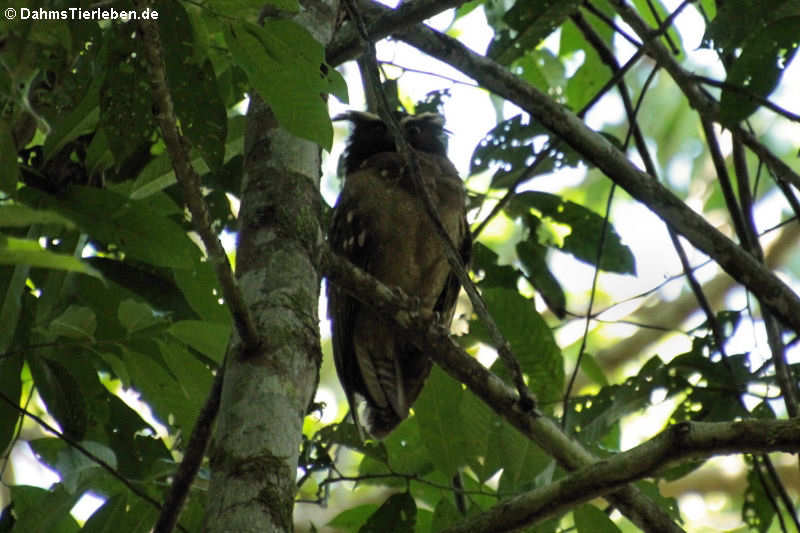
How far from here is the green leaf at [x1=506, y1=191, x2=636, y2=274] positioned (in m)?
3.59

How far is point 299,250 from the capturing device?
2209mm

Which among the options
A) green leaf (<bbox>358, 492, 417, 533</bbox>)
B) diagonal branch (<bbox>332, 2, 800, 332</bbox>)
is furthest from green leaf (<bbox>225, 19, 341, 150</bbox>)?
green leaf (<bbox>358, 492, 417, 533</bbox>)

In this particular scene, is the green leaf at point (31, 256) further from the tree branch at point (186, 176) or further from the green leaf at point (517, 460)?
the green leaf at point (517, 460)

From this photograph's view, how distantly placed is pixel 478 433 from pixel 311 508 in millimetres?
5173

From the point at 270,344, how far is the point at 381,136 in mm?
2826

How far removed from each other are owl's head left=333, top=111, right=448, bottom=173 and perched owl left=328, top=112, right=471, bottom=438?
261mm

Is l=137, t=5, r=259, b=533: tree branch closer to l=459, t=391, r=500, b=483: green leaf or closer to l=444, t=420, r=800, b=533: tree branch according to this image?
l=444, t=420, r=800, b=533: tree branch

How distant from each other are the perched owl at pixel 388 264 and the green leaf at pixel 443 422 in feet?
4.42

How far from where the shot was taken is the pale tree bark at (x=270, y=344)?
5.75 ft

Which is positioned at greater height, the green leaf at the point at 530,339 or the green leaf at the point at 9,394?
the green leaf at the point at 530,339

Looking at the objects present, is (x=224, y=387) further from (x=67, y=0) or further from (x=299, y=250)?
(x=67, y=0)

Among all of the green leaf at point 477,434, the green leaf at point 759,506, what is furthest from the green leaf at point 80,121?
the green leaf at point 759,506

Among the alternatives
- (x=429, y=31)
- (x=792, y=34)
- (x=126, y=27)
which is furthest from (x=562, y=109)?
(x=126, y=27)

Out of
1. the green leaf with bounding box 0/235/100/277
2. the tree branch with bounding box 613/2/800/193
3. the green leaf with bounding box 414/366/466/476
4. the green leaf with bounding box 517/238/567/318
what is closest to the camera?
the green leaf with bounding box 0/235/100/277
